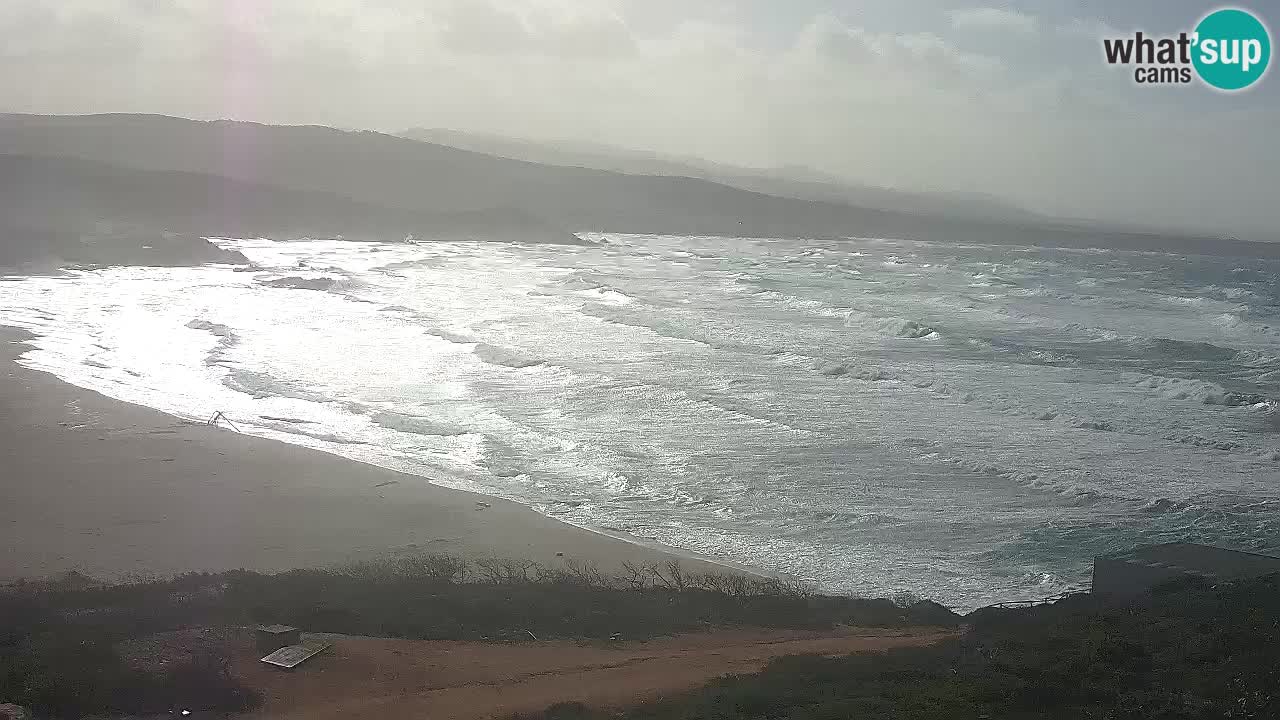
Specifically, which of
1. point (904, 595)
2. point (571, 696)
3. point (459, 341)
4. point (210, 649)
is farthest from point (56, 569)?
point (459, 341)

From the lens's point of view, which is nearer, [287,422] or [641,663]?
[641,663]

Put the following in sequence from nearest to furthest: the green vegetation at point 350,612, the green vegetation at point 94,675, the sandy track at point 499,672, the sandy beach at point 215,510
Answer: the green vegetation at point 94,675, the green vegetation at point 350,612, the sandy track at point 499,672, the sandy beach at point 215,510

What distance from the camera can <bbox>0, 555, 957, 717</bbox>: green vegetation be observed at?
8.45 metres

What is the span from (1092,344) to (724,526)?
23344mm

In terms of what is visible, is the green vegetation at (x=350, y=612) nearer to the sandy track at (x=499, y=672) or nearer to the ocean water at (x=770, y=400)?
the sandy track at (x=499, y=672)

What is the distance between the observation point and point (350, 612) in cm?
1070

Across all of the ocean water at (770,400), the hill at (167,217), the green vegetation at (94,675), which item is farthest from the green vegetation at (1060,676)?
the hill at (167,217)

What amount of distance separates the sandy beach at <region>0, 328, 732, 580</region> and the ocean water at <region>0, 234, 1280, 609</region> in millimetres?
1062

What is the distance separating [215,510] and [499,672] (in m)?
7.41

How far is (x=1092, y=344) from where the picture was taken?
34.8m

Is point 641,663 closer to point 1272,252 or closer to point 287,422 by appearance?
point 287,422

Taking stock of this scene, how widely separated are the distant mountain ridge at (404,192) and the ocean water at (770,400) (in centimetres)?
3763

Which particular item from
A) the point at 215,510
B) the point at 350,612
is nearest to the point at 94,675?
the point at 350,612

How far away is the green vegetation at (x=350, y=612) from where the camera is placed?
8.45 m
